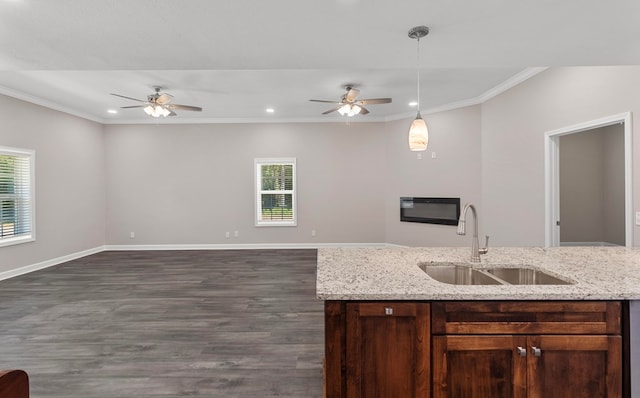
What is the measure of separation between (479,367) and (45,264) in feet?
22.4

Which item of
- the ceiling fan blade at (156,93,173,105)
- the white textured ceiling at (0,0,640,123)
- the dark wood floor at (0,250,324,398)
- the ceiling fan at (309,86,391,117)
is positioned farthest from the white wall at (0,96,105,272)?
the ceiling fan at (309,86,391,117)

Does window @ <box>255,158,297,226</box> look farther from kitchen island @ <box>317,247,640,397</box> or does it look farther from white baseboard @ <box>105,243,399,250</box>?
kitchen island @ <box>317,247,640,397</box>

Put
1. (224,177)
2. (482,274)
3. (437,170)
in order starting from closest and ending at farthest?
1. (482,274)
2. (437,170)
3. (224,177)

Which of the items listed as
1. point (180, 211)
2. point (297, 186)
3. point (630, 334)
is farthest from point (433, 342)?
point (180, 211)

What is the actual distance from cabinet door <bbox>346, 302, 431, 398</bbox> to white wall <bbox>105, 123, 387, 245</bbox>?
530 cm

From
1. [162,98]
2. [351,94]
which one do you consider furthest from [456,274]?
[162,98]

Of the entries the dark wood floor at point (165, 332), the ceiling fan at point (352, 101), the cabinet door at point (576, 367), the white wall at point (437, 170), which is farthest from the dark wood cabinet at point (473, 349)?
the white wall at point (437, 170)

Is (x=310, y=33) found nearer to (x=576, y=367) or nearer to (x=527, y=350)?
(x=527, y=350)

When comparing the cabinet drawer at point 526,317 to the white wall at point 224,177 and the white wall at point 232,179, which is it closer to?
the white wall at point 232,179

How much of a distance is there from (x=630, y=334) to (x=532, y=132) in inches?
139

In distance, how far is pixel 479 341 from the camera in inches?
52.4

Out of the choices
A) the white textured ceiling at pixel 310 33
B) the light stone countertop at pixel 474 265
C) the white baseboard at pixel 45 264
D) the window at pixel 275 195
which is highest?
the white textured ceiling at pixel 310 33

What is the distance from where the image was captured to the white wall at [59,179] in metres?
4.73

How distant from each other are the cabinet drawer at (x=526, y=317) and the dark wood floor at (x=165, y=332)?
3.89ft
